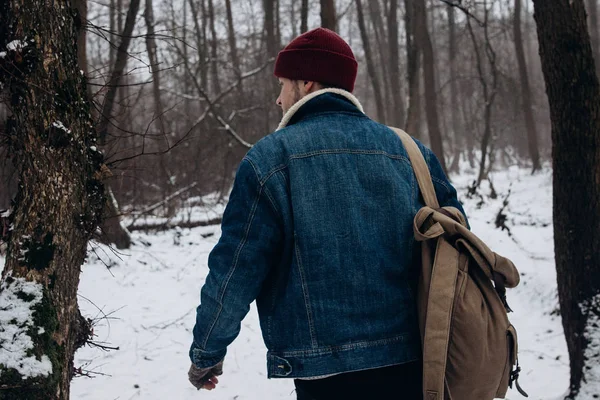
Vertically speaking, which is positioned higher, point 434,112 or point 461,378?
point 434,112

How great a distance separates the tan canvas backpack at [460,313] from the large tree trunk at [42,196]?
4.55ft

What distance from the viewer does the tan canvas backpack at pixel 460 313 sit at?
5.63 ft

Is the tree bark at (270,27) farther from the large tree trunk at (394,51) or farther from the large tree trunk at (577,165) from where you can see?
the large tree trunk at (577,165)

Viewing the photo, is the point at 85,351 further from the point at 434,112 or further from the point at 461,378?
the point at 434,112

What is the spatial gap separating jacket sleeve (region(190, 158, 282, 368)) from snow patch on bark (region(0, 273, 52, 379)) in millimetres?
673

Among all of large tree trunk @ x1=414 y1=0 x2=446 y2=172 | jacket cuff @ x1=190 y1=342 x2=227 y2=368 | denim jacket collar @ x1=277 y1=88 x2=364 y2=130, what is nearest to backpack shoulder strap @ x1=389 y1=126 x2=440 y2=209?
denim jacket collar @ x1=277 y1=88 x2=364 y2=130

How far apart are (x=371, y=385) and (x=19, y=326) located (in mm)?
1300

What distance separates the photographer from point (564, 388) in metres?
4.30

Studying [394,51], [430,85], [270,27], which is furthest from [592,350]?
[394,51]

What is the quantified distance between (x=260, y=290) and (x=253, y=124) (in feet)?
46.8

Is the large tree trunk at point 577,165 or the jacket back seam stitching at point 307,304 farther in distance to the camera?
the large tree trunk at point 577,165

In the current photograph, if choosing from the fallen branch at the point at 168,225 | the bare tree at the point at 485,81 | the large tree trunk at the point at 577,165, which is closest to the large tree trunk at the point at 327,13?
the bare tree at the point at 485,81

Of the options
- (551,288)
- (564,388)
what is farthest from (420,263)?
(551,288)

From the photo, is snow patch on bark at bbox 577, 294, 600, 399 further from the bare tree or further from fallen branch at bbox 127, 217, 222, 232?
fallen branch at bbox 127, 217, 222, 232
